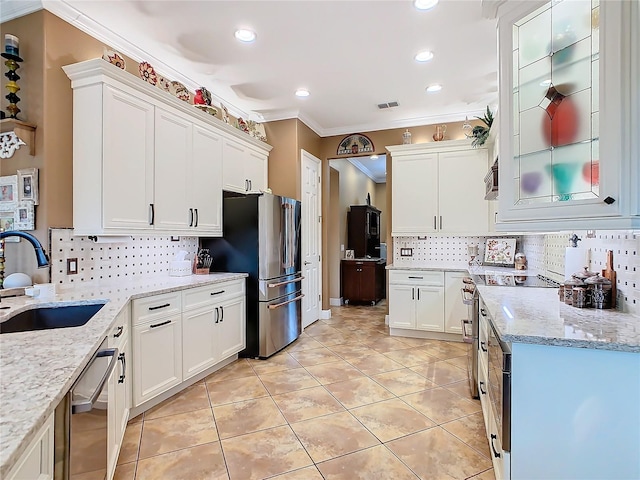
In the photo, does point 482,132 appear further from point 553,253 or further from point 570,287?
point 570,287

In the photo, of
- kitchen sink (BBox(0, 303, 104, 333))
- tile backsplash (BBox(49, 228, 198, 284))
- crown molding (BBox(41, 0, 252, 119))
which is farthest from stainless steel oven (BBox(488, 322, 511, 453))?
crown molding (BBox(41, 0, 252, 119))

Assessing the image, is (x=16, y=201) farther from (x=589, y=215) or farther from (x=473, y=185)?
(x=473, y=185)

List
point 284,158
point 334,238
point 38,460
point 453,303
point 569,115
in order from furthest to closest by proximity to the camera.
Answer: point 334,238 < point 284,158 < point 453,303 < point 569,115 < point 38,460

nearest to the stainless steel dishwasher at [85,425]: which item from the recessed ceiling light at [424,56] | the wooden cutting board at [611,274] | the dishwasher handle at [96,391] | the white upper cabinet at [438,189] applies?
the dishwasher handle at [96,391]

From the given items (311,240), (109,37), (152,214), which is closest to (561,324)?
(152,214)

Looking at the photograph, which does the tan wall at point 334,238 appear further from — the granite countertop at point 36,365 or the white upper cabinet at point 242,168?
the granite countertop at point 36,365

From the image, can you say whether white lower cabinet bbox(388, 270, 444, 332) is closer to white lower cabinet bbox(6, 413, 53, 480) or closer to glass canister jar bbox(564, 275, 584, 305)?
glass canister jar bbox(564, 275, 584, 305)

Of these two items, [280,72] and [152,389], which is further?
[280,72]

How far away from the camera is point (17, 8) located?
237 centimetres

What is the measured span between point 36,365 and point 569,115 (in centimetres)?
228

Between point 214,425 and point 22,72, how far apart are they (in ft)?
9.21

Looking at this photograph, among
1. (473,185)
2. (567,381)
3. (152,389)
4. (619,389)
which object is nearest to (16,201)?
(152,389)

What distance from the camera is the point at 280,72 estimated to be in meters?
3.51

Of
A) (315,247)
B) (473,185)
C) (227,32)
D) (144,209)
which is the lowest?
(315,247)
